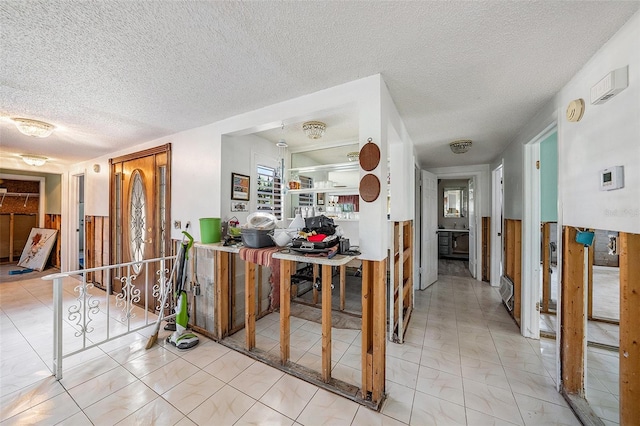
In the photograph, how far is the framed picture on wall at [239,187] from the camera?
8.96ft

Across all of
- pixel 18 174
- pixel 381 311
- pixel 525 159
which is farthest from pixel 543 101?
pixel 18 174

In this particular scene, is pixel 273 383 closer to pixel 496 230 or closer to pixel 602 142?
pixel 602 142

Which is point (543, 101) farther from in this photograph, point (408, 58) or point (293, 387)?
point (293, 387)

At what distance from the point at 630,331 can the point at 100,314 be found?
509 cm

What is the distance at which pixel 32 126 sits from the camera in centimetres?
254

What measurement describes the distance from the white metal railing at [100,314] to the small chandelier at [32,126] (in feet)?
5.50

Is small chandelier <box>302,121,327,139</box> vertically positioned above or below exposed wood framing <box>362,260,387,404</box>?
above

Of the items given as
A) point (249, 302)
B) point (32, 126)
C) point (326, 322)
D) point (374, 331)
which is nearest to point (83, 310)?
point (249, 302)

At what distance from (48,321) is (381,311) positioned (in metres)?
4.09

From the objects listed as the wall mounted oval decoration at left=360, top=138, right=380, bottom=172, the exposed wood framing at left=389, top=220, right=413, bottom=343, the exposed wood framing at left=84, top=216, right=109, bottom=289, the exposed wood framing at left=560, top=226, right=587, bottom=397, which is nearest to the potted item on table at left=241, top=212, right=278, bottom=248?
the wall mounted oval decoration at left=360, top=138, right=380, bottom=172

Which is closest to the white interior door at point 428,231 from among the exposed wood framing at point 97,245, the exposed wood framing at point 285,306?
the exposed wood framing at point 285,306

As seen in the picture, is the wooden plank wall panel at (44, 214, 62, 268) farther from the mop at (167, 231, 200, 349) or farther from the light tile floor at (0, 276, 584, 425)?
the mop at (167, 231, 200, 349)

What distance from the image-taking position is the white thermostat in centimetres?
125

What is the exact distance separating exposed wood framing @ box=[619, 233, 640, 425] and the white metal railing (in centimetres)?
358
